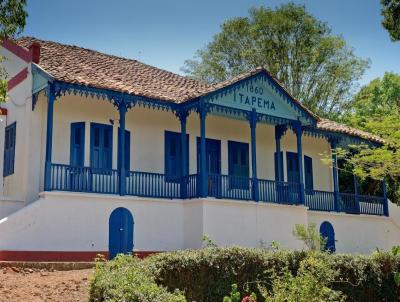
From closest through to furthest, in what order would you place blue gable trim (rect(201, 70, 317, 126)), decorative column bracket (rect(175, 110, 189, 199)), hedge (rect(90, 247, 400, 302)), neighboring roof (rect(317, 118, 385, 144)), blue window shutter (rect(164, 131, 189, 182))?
hedge (rect(90, 247, 400, 302)) → blue gable trim (rect(201, 70, 317, 126)) → decorative column bracket (rect(175, 110, 189, 199)) → blue window shutter (rect(164, 131, 189, 182)) → neighboring roof (rect(317, 118, 385, 144))

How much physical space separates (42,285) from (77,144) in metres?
7.56

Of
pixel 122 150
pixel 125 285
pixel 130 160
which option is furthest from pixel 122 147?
pixel 125 285

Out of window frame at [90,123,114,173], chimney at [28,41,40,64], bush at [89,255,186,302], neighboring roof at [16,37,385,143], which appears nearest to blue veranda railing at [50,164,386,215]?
window frame at [90,123,114,173]

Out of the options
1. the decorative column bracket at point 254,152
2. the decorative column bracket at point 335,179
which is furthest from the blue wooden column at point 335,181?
the decorative column bracket at point 254,152

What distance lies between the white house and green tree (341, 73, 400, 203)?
2.57 metres

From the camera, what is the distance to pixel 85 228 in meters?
17.0

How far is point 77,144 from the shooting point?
60.5ft

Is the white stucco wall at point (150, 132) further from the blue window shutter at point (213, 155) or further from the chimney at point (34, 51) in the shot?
the chimney at point (34, 51)

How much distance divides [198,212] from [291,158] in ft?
23.5

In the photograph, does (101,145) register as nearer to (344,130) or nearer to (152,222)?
(152,222)

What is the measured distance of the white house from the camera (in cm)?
1686

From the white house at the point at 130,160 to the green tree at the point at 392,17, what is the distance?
4.29m

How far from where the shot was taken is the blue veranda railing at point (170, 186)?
674 inches

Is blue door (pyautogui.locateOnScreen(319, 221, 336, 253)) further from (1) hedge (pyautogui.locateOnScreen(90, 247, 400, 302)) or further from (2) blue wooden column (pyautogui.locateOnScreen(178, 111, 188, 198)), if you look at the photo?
(1) hedge (pyautogui.locateOnScreen(90, 247, 400, 302))
